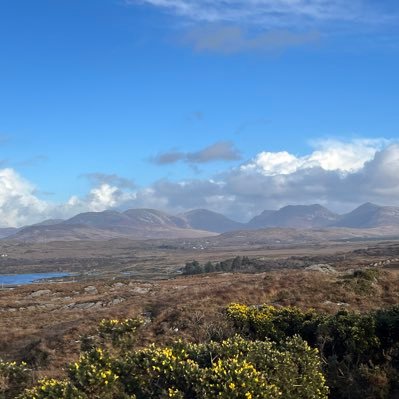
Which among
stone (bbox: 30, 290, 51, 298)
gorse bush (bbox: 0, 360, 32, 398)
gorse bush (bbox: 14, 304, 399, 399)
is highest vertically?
gorse bush (bbox: 14, 304, 399, 399)

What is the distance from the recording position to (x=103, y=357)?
11695 millimetres

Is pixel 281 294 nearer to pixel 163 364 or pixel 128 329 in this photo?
pixel 128 329

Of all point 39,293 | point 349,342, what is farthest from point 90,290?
point 349,342

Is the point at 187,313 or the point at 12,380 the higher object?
the point at 187,313

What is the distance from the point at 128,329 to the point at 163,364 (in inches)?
282

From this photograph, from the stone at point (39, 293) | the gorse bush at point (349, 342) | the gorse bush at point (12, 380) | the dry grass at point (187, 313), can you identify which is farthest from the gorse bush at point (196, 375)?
the stone at point (39, 293)

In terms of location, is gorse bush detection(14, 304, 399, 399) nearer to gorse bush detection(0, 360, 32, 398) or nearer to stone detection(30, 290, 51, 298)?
gorse bush detection(0, 360, 32, 398)

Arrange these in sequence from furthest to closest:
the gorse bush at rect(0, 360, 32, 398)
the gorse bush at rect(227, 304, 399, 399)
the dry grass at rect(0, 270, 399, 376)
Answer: the dry grass at rect(0, 270, 399, 376) < the gorse bush at rect(0, 360, 32, 398) < the gorse bush at rect(227, 304, 399, 399)

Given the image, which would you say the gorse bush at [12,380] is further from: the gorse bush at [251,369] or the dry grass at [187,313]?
the dry grass at [187,313]

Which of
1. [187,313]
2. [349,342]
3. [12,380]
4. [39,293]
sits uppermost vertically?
[349,342]

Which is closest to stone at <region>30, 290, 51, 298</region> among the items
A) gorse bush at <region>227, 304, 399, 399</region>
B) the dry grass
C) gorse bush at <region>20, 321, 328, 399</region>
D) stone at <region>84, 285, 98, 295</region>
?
stone at <region>84, 285, 98, 295</region>

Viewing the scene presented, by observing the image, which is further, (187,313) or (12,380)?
(187,313)

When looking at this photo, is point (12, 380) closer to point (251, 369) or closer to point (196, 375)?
point (196, 375)

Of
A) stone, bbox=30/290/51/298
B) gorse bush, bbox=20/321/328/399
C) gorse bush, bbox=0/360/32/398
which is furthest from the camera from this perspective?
stone, bbox=30/290/51/298
